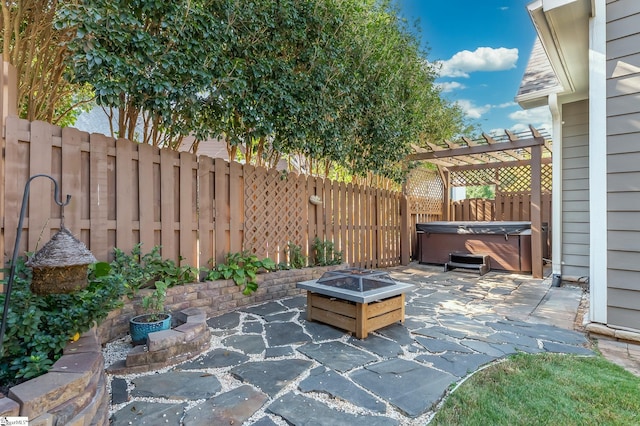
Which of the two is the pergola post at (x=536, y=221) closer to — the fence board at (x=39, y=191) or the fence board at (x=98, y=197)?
the fence board at (x=98, y=197)

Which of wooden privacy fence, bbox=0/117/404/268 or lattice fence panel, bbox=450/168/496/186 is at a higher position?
lattice fence panel, bbox=450/168/496/186

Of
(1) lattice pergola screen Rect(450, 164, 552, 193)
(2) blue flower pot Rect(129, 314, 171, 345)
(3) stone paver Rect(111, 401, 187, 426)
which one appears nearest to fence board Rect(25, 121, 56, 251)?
(2) blue flower pot Rect(129, 314, 171, 345)

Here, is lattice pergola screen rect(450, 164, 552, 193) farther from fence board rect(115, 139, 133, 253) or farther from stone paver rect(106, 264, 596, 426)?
fence board rect(115, 139, 133, 253)

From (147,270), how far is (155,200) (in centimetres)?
77

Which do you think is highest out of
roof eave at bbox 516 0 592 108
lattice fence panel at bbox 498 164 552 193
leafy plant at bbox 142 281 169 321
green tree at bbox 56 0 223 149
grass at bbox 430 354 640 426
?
roof eave at bbox 516 0 592 108

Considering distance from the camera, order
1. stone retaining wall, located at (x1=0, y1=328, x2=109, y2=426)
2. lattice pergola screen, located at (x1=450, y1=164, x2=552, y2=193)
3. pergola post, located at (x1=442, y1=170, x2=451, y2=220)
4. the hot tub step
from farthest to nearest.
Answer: pergola post, located at (x1=442, y1=170, x2=451, y2=220) → lattice pergola screen, located at (x1=450, y1=164, x2=552, y2=193) → the hot tub step → stone retaining wall, located at (x1=0, y1=328, x2=109, y2=426)

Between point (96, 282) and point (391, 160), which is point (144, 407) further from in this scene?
point (391, 160)

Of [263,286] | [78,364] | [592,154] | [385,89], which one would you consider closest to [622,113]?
[592,154]

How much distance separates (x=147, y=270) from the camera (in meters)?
3.16

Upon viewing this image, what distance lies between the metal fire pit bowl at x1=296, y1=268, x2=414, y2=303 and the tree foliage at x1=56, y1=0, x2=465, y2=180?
2.14 metres

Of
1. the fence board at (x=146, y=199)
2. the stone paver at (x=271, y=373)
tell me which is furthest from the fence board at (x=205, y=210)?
the stone paver at (x=271, y=373)

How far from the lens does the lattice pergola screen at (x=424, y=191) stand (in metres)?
8.17

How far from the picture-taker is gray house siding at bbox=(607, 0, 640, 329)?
2.81m

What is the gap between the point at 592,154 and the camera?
3049 millimetres
